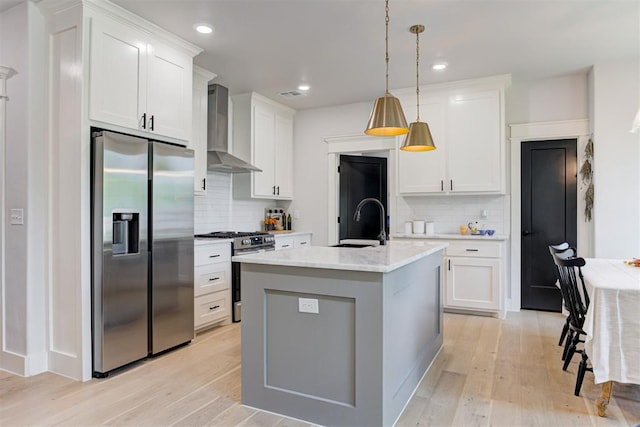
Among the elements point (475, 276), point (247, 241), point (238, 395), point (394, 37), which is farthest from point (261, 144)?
point (238, 395)

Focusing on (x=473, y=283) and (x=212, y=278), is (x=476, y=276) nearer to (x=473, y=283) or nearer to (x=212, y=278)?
(x=473, y=283)

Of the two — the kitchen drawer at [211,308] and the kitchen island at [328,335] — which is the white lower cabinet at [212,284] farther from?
the kitchen island at [328,335]

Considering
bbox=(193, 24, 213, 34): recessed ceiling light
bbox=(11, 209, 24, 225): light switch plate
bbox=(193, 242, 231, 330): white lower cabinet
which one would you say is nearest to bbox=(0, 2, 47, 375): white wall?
bbox=(11, 209, 24, 225): light switch plate

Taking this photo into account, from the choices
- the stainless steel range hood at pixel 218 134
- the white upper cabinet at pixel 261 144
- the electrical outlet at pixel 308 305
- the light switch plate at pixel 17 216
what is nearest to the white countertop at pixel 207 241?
the stainless steel range hood at pixel 218 134

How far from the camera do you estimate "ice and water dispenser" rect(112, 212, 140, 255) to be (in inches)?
116

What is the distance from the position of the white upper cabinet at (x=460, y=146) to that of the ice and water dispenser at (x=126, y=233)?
315 cm

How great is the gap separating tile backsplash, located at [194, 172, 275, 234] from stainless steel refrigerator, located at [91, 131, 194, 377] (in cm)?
128

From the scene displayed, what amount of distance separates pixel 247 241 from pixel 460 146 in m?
2.70

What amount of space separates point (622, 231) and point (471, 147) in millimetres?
1737

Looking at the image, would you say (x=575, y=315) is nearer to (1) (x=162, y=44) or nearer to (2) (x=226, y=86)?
(1) (x=162, y=44)

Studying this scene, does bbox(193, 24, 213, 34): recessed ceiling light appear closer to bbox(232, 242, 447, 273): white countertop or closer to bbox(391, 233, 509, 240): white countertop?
bbox(232, 242, 447, 273): white countertop

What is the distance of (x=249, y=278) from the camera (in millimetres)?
2363

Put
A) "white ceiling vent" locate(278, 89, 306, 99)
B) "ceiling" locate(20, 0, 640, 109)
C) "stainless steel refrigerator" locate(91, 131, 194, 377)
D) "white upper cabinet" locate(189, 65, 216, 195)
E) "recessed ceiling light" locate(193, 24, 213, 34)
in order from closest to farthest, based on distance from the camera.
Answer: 1. "stainless steel refrigerator" locate(91, 131, 194, 377)
2. "ceiling" locate(20, 0, 640, 109)
3. "recessed ceiling light" locate(193, 24, 213, 34)
4. "white upper cabinet" locate(189, 65, 216, 195)
5. "white ceiling vent" locate(278, 89, 306, 99)

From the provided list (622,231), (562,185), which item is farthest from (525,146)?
(622,231)
